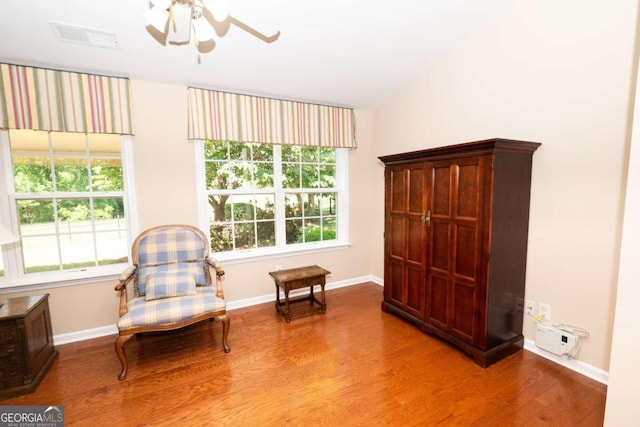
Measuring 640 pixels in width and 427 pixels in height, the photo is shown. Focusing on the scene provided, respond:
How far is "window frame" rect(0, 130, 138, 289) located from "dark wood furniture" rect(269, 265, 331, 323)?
1.56 metres

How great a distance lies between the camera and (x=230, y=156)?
3410mm

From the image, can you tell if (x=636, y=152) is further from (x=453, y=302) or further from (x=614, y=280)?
(x=453, y=302)

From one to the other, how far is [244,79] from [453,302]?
114 inches

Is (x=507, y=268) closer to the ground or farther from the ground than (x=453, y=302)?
farther from the ground

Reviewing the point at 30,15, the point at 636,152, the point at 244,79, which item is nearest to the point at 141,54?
the point at 30,15

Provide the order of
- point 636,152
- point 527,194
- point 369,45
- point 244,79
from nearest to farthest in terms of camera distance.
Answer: point 636,152
point 527,194
point 369,45
point 244,79

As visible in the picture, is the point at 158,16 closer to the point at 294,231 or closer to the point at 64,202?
the point at 64,202

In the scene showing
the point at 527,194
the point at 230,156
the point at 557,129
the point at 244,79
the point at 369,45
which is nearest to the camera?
the point at 557,129

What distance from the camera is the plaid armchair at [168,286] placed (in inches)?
88.5

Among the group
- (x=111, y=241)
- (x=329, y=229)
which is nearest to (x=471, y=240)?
(x=329, y=229)

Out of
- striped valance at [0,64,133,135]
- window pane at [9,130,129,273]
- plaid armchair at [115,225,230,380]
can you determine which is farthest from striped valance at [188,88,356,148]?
plaid armchair at [115,225,230,380]

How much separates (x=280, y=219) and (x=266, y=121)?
3.89 ft

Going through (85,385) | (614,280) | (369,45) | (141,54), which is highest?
(369,45)

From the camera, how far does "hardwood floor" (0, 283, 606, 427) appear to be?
182 centimetres
